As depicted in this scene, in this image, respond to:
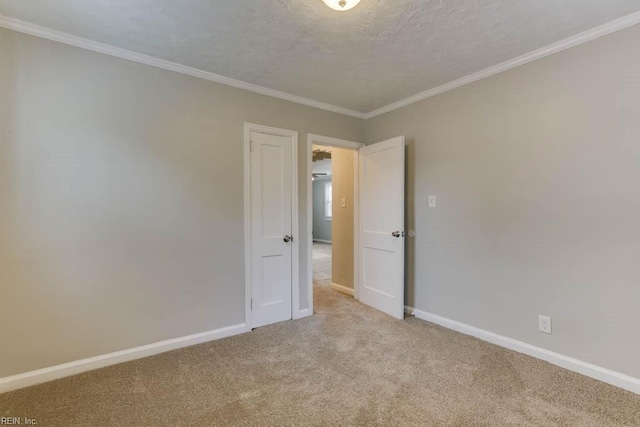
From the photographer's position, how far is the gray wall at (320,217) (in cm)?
1077

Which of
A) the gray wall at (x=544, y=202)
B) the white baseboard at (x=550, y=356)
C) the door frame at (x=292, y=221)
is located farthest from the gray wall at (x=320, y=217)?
the white baseboard at (x=550, y=356)

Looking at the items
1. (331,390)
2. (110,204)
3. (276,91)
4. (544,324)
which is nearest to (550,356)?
(544,324)

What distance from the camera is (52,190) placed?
2.12 m

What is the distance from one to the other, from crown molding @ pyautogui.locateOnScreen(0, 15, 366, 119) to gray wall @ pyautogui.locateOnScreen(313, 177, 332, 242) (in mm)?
7469

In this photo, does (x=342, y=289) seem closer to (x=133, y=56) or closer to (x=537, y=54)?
(x=537, y=54)

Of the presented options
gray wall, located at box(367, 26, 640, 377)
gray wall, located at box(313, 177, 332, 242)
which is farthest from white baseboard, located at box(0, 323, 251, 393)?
gray wall, located at box(313, 177, 332, 242)

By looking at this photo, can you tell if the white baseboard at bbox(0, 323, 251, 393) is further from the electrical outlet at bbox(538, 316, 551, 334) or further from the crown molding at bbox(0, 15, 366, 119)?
the electrical outlet at bbox(538, 316, 551, 334)

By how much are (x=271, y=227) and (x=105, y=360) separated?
172cm

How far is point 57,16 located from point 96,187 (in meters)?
1.12

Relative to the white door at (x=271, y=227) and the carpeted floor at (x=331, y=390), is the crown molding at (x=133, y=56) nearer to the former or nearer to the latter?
the white door at (x=271, y=227)

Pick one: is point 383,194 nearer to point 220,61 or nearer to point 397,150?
point 397,150

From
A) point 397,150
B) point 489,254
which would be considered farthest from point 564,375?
point 397,150

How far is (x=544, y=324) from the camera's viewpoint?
2379 millimetres

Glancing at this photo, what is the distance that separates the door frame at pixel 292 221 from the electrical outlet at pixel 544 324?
7.24 feet
